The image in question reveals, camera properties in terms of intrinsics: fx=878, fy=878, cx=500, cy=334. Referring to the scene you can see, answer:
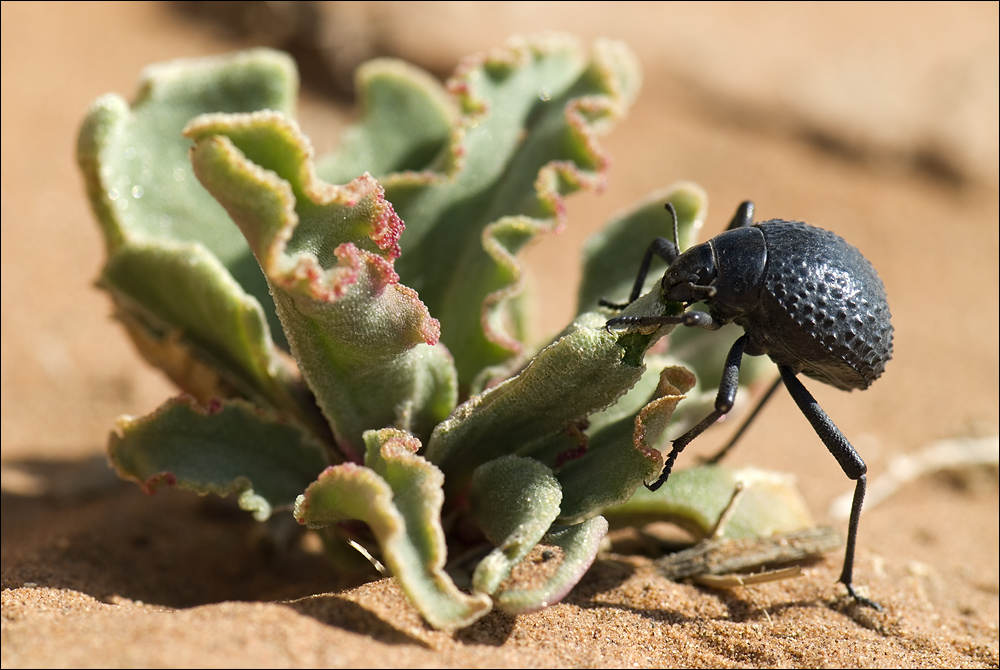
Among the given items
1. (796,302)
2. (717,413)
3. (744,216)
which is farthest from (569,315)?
(717,413)

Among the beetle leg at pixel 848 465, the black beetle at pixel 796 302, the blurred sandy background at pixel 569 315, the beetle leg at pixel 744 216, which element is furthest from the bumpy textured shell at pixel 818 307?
the blurred sandy background at pixel 569 315

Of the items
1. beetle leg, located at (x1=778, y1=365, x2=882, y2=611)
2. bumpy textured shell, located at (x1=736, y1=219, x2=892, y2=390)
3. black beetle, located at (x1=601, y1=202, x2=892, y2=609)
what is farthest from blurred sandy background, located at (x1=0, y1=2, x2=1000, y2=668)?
bumpy textured shell, located at (x1=736, y1=219, x2=892, y2=390)

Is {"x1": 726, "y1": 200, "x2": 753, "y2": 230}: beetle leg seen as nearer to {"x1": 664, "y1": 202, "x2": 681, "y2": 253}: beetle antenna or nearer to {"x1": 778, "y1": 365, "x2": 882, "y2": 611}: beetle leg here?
{"x1": 664, "y1": 202, "x2": 681, "y2": 253}: beetle antenna

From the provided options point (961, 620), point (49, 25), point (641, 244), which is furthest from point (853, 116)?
point (49, 25)

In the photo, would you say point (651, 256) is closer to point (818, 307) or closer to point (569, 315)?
point (818, 307)

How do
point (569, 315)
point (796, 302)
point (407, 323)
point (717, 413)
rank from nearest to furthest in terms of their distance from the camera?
point (407, 323) → point (717, 413) → point (796, 302) → point (569, 315)

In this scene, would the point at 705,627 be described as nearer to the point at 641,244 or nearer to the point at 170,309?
the point at 641,244
